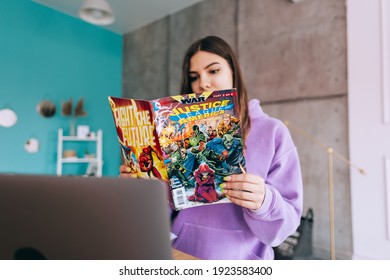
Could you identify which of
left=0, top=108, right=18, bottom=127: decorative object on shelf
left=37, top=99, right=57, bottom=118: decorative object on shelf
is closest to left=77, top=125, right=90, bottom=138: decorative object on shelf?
left=37, top=99, right=57, bottom=118: decorative object on shelf

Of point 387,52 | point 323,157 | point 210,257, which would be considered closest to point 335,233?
point 323,157

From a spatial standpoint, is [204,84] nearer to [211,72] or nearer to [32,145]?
[211,72]

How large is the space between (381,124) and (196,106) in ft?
5.52

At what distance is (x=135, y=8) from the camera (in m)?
3.38

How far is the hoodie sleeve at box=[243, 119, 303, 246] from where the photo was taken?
0.67 m

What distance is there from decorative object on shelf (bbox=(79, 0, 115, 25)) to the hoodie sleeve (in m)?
2.26

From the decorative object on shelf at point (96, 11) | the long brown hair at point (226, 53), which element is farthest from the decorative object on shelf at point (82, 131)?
the long brown hair at point (226, 53)

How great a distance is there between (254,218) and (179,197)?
21cm

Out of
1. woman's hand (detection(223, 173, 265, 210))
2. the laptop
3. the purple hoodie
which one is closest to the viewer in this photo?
the laptop

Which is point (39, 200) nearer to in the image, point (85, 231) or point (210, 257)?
point (85, 231)

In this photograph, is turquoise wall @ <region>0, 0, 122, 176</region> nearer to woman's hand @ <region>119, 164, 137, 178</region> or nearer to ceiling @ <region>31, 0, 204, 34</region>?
ceiling @ <region>31, 0, 204, 34</region>

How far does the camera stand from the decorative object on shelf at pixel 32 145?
3166 mm

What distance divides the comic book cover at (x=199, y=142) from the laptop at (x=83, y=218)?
346 mm

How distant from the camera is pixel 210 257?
0.79m
